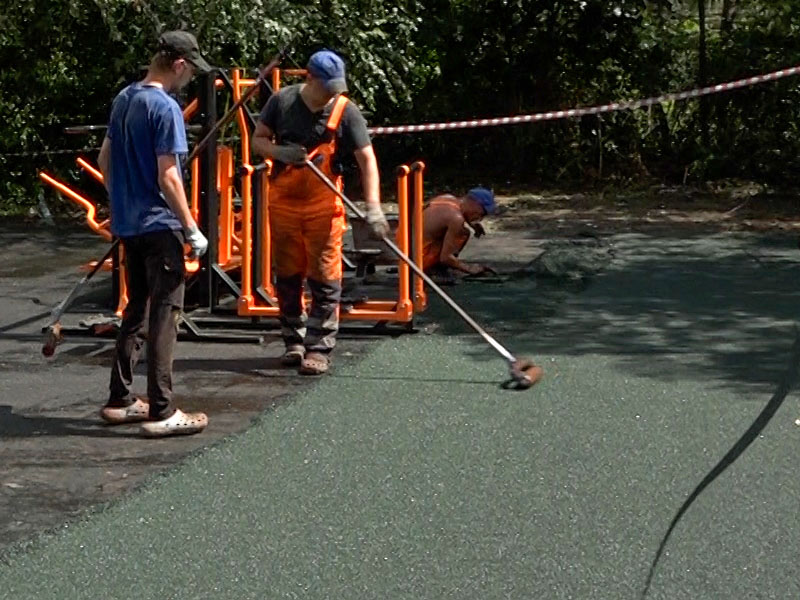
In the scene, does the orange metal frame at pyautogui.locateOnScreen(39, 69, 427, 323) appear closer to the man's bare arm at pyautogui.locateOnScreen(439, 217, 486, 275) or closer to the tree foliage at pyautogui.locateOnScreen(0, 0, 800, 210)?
the man's bare arm at pyautogui.locateOnScreen(439, 217, 486, 275)

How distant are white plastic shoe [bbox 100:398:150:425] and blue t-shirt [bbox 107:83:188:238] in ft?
2.73

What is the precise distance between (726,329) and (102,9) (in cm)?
648

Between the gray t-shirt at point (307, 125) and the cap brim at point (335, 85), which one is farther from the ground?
the cap brim at point (335, 85)

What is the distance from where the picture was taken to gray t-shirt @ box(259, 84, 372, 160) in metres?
8.60

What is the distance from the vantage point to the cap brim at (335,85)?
8352 mm

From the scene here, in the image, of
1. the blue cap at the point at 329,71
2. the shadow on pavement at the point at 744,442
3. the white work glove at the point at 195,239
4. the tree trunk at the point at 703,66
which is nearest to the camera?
the shadow on pavement at the point at 744,442

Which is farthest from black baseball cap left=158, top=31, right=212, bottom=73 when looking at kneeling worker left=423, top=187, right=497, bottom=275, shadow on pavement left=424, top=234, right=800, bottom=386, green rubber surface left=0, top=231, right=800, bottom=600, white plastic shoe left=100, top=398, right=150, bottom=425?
kneeling worker left=423, top=187, right=497, bottom=275

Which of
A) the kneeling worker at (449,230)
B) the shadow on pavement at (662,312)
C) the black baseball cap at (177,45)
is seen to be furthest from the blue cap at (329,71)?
the kneeling worker at (449,230)

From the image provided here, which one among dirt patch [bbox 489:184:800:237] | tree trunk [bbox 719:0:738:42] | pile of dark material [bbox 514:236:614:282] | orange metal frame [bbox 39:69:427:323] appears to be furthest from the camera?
tree trunk [bbox 719:0:738:42]

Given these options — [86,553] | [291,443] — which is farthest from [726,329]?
[86,553]

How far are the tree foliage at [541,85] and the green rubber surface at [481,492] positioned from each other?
26.4ft

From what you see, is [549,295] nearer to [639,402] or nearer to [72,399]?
[639,402]

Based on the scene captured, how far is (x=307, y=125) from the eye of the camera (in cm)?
862

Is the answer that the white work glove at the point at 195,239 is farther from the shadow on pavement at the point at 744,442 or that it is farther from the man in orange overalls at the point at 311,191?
the shadow on pavement at the point at 744,442
